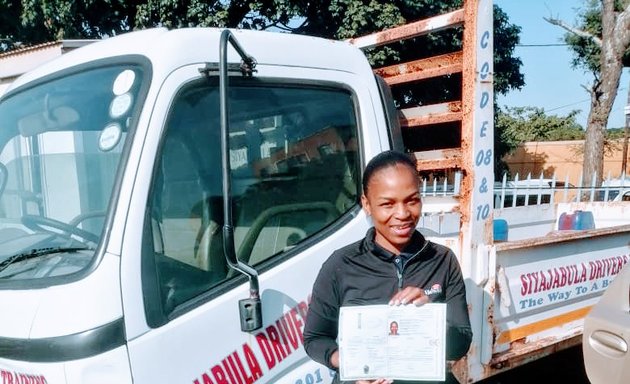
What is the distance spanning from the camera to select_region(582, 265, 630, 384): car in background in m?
2.19

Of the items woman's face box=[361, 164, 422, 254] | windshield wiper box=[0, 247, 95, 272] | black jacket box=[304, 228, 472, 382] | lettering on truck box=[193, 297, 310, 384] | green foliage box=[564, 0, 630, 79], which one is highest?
green foliage box=[564, 0, 630, 79]

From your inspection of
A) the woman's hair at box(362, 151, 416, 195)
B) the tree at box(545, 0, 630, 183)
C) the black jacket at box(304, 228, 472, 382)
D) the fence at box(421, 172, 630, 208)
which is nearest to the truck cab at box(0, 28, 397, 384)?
the black jacket at box(304, 228, 472, 382)

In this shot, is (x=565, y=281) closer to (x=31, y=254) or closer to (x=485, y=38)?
(x=485, y=38)

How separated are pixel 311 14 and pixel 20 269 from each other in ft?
32.5

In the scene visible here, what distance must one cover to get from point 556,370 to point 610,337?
1376 mm

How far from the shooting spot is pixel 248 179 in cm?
206

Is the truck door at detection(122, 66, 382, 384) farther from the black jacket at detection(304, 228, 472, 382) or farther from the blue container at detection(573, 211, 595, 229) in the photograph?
the blue container at detection(573, 211, 595, 229)

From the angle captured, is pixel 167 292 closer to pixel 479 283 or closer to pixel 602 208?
pixel 479 283

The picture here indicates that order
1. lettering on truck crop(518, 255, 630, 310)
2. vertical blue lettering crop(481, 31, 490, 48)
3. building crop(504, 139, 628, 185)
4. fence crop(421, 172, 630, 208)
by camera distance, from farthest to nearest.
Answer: building crop(504, 139, 628, 185)
fence crop(421, 172, 630, 208)
lettering on truck crop(518, 255, 630, 310)
vertical blue lettering crop(481, 31, 490, 48)

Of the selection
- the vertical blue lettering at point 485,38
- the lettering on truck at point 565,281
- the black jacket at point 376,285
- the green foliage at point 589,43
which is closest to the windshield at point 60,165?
the black jacket at point 376,285

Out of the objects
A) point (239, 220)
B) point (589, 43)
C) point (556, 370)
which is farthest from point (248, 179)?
point (589, 43)

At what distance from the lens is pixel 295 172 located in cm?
221

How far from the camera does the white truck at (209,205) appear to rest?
5.37 ft

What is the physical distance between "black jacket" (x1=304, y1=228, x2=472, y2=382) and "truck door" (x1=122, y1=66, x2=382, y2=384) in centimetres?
29
